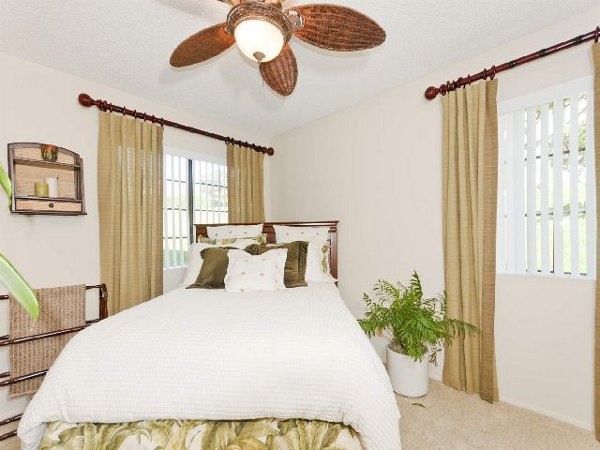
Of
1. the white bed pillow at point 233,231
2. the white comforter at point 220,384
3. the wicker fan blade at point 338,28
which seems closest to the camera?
the white comforter at point 220,384

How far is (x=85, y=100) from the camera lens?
8.02 feet

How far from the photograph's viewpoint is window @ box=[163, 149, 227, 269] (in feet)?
10.3

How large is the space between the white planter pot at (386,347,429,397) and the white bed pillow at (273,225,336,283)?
86 centimetres

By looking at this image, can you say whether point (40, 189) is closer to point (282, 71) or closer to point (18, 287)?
point (282, 71)

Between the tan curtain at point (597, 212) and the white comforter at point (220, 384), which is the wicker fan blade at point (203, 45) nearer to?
the white comforter at point (220, 384)

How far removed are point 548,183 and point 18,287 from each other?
8.80 feet

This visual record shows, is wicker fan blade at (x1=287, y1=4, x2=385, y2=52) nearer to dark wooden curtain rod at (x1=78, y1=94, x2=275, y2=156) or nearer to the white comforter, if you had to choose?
the white comforter

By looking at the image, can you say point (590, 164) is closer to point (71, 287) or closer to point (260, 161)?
point (260, 161)

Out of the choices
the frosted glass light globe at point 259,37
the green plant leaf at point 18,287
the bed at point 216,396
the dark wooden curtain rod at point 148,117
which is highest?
the dark wooden curtain rod at point 148,117

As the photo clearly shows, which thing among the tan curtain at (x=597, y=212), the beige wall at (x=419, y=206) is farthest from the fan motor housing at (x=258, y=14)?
the tan curtain at (x=597, y=212)

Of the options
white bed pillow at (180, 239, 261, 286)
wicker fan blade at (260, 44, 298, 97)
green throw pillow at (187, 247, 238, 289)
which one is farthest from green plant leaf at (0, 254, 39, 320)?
white bed pillow at (180, 239, 261, 286)

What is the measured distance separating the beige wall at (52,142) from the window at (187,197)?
678mm

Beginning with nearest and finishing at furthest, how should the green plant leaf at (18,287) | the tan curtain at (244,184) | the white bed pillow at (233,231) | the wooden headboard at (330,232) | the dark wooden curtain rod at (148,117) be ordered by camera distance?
the green plant leaf at (18,287)
the dark wooden curtain rod at (148,117)
the white bed pillow at (233,231)
the wooden headboard at (330,232)
the tan curtain at (244,184)

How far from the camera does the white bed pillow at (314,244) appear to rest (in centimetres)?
268
